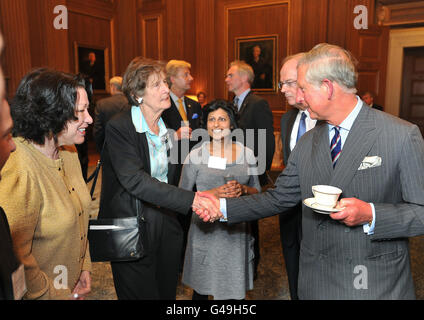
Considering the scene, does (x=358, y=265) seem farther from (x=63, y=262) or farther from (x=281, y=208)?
(x=63, y=262)

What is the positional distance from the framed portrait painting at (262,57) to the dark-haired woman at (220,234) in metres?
7.64

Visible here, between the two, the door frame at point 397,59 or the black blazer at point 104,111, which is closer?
the black blazer at point 104,111

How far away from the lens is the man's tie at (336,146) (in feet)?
5.86

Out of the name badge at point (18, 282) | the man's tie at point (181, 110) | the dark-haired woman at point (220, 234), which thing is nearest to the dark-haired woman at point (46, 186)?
the name badge at point (18, 282)

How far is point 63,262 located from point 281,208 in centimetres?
130

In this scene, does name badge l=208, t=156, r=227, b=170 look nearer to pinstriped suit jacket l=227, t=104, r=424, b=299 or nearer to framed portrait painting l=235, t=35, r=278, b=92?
pinstriped suit jacket l=227, t=104, r=424, b=299

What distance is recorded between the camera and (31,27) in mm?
9266

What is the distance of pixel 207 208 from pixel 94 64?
10236 millimetres

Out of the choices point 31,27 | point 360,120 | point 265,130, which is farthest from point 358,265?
point 31,27

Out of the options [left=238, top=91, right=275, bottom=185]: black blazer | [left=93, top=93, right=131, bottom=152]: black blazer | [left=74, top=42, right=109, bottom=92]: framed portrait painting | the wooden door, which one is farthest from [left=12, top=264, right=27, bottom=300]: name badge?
the wooden door

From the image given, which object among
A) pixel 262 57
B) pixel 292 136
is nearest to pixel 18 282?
pixel 292 136

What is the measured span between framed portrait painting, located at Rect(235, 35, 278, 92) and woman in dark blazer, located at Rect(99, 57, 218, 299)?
8.03 metres

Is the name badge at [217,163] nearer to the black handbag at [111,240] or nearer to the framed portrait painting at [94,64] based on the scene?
the black handbag at [111,240]

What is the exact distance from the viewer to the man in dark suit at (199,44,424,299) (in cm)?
157
